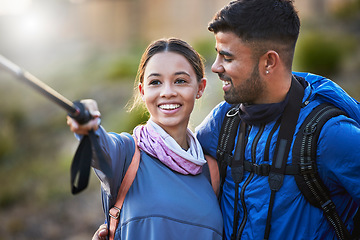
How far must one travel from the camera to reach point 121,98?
11.5 m

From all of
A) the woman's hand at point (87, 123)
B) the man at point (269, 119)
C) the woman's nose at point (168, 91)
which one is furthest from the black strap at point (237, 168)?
the woman's hand at point (87, 123)

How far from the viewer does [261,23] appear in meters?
2.35

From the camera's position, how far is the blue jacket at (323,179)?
6.70 ft

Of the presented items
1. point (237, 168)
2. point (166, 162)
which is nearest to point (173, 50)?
point (166, 162)

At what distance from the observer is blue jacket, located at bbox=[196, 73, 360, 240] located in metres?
2.04

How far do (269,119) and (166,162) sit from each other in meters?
0.62

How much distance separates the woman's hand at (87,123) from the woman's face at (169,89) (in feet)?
2.24

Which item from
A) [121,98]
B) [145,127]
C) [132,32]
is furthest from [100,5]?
[145,127]

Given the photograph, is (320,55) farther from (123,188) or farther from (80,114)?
(80,114)

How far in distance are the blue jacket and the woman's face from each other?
1.37ft

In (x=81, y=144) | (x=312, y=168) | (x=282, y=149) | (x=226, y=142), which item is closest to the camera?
(x=81, y=144)

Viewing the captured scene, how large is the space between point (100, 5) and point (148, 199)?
882 inches

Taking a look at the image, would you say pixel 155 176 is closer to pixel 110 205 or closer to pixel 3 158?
pixel 110 205

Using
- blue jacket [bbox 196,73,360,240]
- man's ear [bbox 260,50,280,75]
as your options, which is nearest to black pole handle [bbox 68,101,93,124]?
blue jacket [bbox 196,73,360,240]
